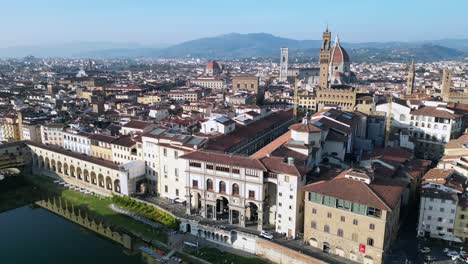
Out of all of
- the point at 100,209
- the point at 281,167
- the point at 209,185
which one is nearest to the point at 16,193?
the point at 100,209

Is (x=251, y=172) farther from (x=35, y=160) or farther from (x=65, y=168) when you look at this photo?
(x=35, y=160)

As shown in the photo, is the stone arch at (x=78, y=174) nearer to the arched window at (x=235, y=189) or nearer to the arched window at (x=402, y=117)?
the arched window at (x=235, y=189)

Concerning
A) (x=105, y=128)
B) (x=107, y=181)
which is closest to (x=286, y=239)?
(x=107, y=181)

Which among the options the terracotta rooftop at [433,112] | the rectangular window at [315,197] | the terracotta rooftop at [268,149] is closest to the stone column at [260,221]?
the rectangular window at [315,197]

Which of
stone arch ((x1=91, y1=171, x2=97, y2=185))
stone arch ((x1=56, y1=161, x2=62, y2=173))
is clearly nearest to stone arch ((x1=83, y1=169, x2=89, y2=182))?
stone arch ((x1=91, y1=171, x2=97, y2=185))

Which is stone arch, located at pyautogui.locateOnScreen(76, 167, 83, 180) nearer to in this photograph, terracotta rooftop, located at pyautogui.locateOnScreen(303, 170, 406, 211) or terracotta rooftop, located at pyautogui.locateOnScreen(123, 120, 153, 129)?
terracotta rooftop, located at pyautogui.locateOnScreen(123, 120, 153, 129)

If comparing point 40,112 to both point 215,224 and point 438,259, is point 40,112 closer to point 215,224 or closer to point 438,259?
point 215,224
